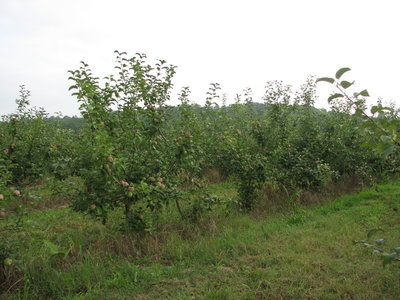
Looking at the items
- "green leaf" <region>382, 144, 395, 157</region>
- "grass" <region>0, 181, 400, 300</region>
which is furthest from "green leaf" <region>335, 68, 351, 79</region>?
"grass" <region>0, 181, 400, 300</region>

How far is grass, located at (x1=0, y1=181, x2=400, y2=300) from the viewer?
285 cm

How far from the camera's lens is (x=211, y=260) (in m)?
3.48

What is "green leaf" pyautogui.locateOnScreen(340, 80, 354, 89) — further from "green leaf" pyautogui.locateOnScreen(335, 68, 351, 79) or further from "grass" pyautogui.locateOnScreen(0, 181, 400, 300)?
"grass" pyautogui.locateOnScreen(0, 181, 400, 300)

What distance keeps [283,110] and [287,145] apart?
882mm

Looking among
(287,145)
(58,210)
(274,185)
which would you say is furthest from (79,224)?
(287,145)

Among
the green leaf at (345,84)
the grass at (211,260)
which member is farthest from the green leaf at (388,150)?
the grass at (211,260)

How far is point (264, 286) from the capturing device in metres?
2.94

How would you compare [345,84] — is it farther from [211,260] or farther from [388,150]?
[211,260]

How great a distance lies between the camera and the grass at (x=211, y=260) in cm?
285

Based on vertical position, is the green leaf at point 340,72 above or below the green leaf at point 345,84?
above

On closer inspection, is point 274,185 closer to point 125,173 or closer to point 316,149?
point 316,149

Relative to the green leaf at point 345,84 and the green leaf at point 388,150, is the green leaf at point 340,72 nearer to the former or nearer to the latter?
the green leaf at point 345,84

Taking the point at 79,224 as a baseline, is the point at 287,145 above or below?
above

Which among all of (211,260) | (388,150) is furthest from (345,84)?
(211,260)
